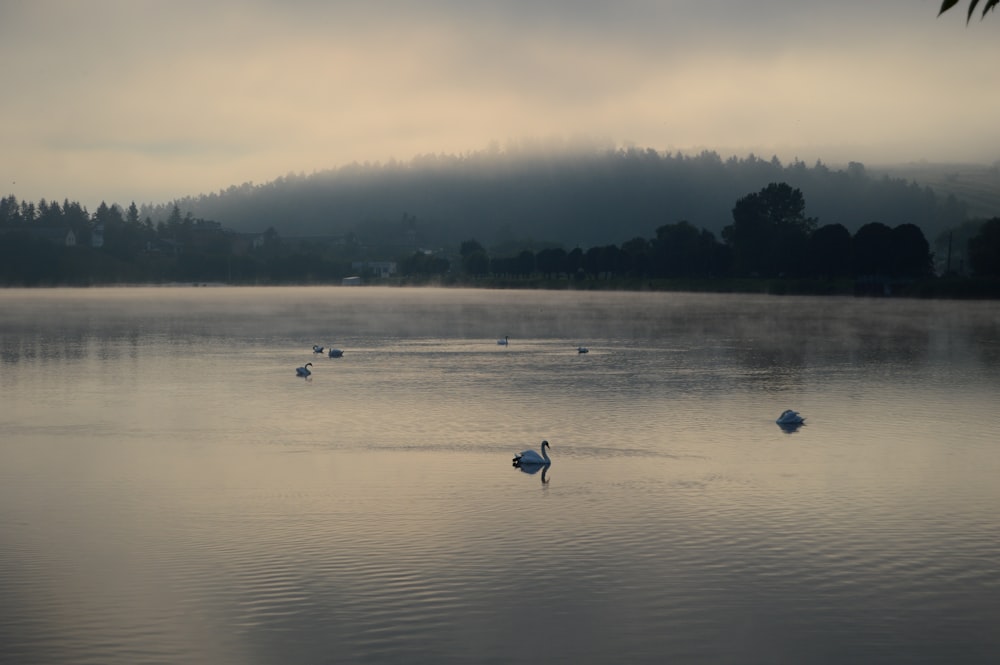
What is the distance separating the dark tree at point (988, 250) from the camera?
7092 inches

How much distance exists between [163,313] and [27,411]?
116 meters

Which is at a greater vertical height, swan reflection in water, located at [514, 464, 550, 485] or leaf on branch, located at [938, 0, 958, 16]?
leaf on branch, located at [938, 0, 958, 16]

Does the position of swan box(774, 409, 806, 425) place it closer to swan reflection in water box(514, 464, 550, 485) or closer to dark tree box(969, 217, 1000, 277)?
swan reflection in water box(514, 464, 550, 485)

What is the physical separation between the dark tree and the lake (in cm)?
12619

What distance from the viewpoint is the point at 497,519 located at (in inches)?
1145

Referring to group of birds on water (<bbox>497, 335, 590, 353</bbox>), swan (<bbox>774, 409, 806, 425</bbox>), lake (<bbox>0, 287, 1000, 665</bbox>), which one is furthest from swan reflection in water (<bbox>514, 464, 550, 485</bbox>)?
group of birds on water (<bbox>497, 335, 590, 353</bbox>)

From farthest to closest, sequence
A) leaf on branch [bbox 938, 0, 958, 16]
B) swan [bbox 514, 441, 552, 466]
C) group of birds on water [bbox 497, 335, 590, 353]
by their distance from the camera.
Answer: group of birds on water [bbox 497, 335, 590, 353] → swan [bbox 514, 441, 552, 466] → leaf on branch [bbox 938, 0, 958, 16]

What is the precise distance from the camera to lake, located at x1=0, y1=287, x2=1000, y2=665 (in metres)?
20.1

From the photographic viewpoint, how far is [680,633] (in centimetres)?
2012

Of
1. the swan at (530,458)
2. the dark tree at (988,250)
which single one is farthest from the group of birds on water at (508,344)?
the dark tree at (988,250)

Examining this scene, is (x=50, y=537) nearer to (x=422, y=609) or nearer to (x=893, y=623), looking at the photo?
(x=422, y=609)

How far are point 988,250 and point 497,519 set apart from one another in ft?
569

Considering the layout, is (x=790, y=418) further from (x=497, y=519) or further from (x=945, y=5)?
(x=945, y=5)

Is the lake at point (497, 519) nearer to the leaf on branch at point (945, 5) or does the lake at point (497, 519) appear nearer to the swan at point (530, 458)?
the swan at point (530, 458)
